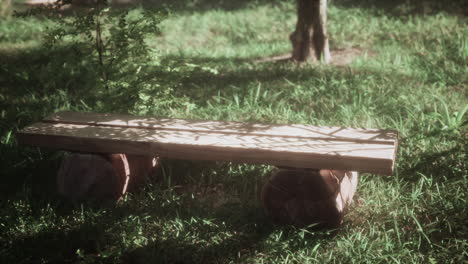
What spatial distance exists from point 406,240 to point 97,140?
2.13m

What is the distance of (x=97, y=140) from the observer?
125 inches

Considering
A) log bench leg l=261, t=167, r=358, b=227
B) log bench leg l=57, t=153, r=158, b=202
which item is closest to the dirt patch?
log bench leg l=261, t=167, r=358, b=227

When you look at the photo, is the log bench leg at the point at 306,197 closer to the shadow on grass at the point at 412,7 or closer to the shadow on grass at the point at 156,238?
the shadow on grass at the point at 156,238

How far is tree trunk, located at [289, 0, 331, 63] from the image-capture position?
5.75 m

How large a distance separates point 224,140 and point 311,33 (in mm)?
3234

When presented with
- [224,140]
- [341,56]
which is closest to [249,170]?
[224,140]

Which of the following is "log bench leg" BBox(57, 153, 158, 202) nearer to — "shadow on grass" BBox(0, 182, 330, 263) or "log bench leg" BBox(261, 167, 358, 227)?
"shadow on grass" BBox(0, 182, 330, 263)

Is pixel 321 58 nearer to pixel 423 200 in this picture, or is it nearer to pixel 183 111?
pixel 183 111

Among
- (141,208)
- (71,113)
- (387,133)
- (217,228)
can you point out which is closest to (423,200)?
(387,133)

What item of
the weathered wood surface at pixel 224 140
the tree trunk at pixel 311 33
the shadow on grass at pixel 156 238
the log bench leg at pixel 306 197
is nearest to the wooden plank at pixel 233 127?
the weathered wood surface at pixel 224 140

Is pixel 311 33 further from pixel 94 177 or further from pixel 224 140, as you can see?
pixel 94 177

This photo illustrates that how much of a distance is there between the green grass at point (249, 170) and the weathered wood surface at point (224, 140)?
470 mm

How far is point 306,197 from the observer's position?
3.00 meters

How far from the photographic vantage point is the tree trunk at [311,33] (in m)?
5.75
